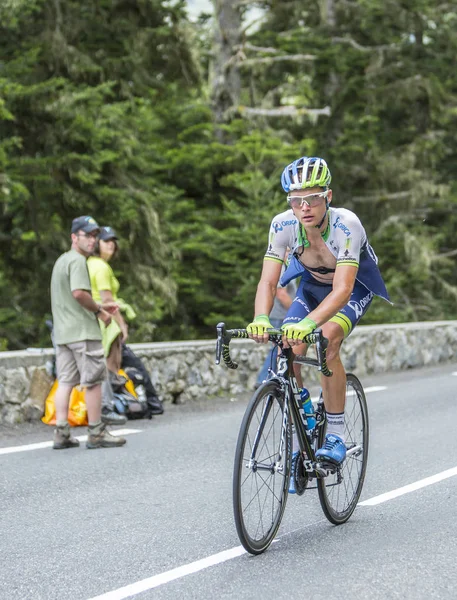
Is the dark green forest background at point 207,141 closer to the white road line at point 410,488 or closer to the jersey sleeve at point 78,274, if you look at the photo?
the jersey sleeve at point 78,274

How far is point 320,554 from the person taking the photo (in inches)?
194

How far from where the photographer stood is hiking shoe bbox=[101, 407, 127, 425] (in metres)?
9.65

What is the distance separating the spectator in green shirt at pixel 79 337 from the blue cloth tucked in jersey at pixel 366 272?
10.7 ft

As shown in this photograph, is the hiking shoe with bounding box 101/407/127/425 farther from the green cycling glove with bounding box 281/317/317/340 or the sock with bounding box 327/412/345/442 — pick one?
the green cycling glove with bounding box 281/317/317/340

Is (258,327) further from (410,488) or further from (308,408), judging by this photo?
(410,488)

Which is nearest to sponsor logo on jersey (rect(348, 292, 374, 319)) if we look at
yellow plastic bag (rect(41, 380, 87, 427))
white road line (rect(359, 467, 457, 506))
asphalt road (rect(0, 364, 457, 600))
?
asphalt road (rect(0, 364, 457, 600))

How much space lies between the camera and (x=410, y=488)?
6.59m

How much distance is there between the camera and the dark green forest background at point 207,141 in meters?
16.5

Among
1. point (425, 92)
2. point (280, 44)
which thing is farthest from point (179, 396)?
point (425, 92)

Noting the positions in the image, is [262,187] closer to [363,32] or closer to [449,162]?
[363,32]

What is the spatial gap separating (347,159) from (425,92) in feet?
12.7

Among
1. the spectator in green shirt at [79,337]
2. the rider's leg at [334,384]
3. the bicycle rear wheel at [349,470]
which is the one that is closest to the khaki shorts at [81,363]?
the spectator in green shirt at [79,337]

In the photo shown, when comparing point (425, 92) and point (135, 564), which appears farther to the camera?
point (425, 92)

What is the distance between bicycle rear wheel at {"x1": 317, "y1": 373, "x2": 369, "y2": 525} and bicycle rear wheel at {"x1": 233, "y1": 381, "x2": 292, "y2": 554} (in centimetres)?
47
